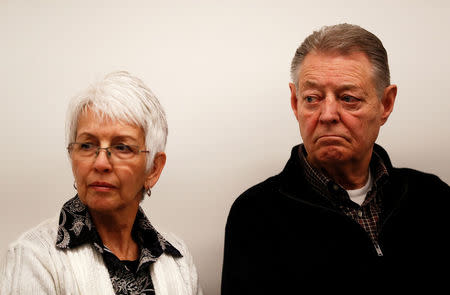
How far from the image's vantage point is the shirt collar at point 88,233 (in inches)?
64.6

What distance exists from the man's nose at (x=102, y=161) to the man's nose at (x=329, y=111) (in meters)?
0.71

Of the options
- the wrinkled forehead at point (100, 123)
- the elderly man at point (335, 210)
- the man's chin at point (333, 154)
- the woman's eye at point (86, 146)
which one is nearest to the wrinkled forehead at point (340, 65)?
the elderly man at point (335, 210)

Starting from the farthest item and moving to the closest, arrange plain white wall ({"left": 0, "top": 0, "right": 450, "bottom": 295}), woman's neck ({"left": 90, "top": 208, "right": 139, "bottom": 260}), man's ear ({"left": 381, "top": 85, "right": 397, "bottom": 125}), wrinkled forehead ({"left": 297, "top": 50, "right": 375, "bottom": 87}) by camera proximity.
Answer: plain white wall ({"left": 0, "top": 0, "right": 450, "bottom": 295}) < man's ear ({"left": 381, "top": 85, "right": 397, "bottom": 125}) < wrinkled forehead ({"left": 297, "top": 50, "right": 375, "bottom": 87}) < woman's neck ({"left": 90, "top": 208, "right": 139, "bottom": 260})

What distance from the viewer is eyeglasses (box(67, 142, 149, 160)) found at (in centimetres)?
168

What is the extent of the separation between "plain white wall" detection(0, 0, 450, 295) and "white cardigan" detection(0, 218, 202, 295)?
670 millimetres

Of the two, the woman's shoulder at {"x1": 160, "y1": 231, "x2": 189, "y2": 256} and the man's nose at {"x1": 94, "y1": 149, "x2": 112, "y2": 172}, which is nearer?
the man's nose at {"x1": 94, "y1": 149, "x2": 112, "y2": 172}

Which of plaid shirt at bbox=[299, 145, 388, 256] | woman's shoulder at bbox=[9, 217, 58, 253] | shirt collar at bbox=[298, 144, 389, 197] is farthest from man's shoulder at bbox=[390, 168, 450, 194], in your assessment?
woman's shoulder at bbox=[9, 217, 58, 253]

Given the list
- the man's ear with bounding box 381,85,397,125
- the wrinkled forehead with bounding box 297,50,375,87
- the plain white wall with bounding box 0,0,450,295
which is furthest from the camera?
the plain white wall with bounding box 0,0,450,295

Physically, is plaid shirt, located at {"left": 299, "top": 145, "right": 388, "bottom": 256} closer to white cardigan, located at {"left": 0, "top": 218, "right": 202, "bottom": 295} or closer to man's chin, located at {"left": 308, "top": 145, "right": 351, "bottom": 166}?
man's chin, located at {"left": 308, "top": 145, "right": 351, "bottom": 166}

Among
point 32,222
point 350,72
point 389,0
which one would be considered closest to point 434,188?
point 350,72

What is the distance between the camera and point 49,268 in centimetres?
156

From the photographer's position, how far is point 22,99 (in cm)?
226

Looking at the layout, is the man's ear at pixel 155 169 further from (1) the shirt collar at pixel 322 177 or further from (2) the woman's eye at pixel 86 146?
(1) the shirt collar at pixel 322 177

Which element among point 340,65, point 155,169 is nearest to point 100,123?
point 155,169
